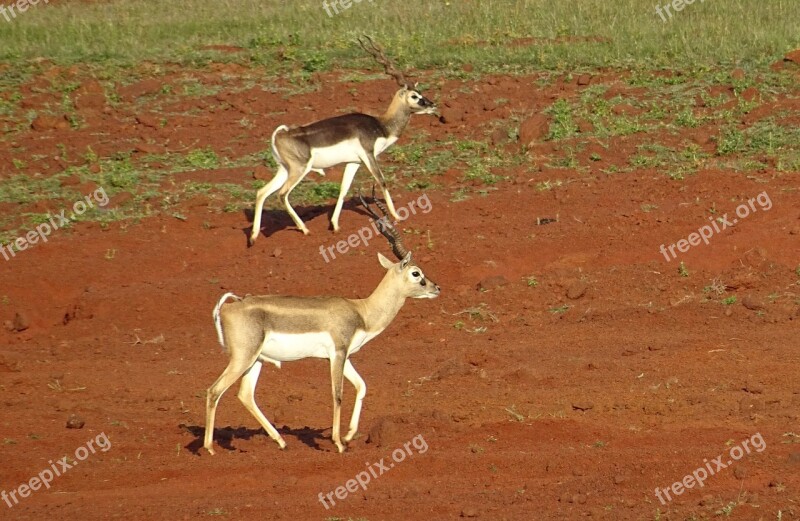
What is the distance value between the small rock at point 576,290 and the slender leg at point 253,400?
4286 millimetres

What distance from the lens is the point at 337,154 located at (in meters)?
A: 15.7

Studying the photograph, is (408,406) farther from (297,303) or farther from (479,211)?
A: (479,211)

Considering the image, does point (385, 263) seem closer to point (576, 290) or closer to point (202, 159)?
point (576, 290)

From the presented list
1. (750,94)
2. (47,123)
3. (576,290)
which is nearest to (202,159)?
(47,123)

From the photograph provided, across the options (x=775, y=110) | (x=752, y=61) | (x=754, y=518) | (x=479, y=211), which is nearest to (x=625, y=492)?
(x=754, y=518)

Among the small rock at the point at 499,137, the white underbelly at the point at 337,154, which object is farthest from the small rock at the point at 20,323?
the small rock at the point at 499,137

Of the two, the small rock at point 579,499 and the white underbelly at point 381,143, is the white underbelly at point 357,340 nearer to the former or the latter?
the small rock at point 579,499

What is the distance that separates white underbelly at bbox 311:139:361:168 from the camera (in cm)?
1558

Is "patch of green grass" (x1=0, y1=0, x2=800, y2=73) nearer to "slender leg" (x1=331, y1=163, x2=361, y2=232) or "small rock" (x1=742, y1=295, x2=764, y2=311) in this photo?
"slender leg" (x1=331, y1=163, x2=361, y2=232)

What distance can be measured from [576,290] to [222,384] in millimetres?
4861

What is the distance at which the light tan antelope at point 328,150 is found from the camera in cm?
1549

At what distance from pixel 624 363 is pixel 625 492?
3261 millimetres

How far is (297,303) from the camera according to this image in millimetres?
10820

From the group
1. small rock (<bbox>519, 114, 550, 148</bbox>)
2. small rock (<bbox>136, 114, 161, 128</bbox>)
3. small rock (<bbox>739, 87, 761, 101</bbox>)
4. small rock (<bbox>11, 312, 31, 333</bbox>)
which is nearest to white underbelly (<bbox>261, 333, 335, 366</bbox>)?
small rock (<bbox>11, 312, 31, 333</bbox>)
